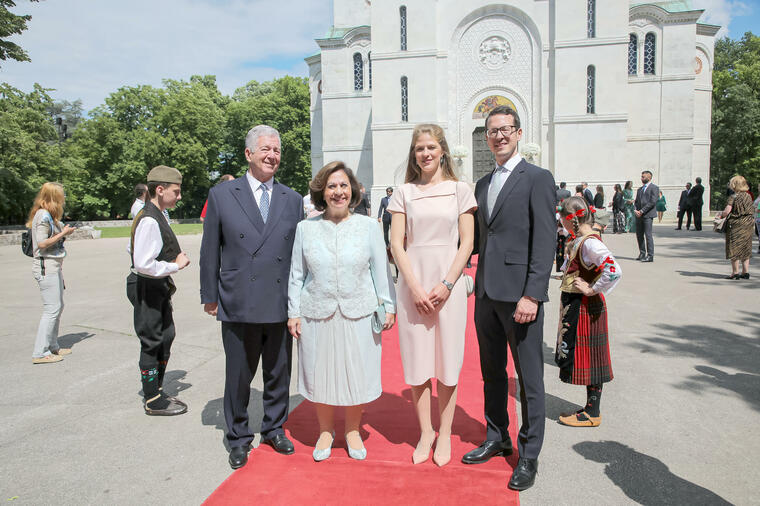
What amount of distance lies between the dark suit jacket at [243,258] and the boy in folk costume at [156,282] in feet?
2.58

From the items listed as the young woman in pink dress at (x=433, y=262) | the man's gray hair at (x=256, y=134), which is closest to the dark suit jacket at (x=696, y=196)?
the young woman in pink dress at (x=433, y=262)

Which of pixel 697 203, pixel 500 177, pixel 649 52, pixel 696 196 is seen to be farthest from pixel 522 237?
pixel 649 52

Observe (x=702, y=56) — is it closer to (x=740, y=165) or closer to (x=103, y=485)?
(x=740, y=165)

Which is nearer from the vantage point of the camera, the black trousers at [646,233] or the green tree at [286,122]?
the black trousers at [646,233]

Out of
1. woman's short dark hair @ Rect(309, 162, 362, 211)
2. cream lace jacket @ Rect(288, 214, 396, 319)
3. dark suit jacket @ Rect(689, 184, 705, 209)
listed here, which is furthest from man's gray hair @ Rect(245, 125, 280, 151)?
dark suit jacket @ Rect(689, 184, 705, 209)

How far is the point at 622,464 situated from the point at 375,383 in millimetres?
1805

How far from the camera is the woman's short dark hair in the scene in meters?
3.52

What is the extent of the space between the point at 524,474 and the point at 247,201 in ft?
8.78

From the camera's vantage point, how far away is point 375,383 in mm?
3574

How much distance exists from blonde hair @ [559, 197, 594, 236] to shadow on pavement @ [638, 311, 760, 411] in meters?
2.16

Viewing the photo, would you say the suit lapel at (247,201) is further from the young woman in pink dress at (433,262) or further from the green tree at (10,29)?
the green tree at (10,29)

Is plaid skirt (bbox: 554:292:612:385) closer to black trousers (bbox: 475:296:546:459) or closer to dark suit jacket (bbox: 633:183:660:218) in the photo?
black trousers (bbox: 475:296:546:459)

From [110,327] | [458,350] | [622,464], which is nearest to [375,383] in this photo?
[458,350]

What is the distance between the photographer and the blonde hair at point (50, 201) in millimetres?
5953
